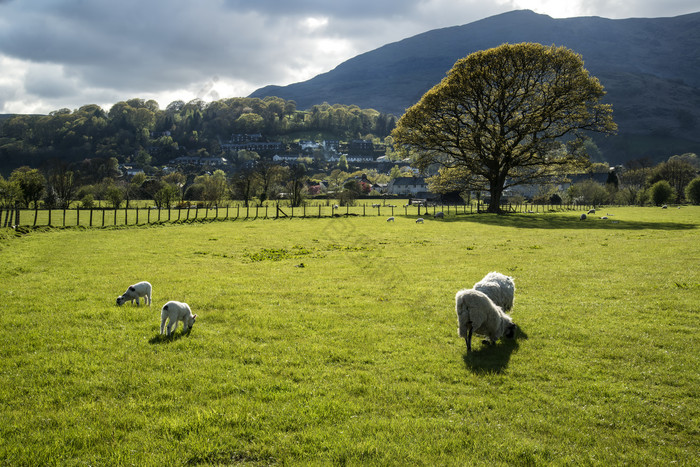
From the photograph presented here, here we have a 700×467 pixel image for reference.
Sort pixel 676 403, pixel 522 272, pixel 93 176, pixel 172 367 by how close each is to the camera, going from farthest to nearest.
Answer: pixel 93 176, pixel 522 272, pixel 172 367, pixel 676 403

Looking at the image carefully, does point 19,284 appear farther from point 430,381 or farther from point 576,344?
point 576,344

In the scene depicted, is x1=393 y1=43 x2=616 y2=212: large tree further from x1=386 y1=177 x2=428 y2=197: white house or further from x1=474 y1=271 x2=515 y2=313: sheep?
x1=386 y1=177 x2=428 y2=197: white house

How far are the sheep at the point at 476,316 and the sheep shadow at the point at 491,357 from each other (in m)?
0.21

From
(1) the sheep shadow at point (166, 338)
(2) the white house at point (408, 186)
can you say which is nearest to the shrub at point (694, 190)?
(2) the white house at point (408, 186)

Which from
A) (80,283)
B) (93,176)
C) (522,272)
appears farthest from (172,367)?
(93,176)

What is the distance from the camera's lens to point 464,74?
167 feet

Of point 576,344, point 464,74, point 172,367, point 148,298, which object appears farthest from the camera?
point 464,74

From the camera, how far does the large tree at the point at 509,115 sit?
1886 inches

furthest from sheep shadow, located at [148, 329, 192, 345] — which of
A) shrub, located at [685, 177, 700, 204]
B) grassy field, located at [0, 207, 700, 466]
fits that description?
shrub, located at [685, 177, 700, 204]

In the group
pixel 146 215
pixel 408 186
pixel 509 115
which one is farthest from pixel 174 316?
pixel 408 186

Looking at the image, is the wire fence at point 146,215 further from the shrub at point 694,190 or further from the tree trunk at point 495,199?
the shrub at point 694,190

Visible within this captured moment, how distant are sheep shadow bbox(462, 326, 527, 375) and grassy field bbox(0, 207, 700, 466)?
0.06 m

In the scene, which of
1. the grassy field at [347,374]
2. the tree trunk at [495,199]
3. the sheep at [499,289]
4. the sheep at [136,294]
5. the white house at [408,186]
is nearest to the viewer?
the grassy field at [347,374]

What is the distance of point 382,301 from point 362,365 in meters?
5.07
